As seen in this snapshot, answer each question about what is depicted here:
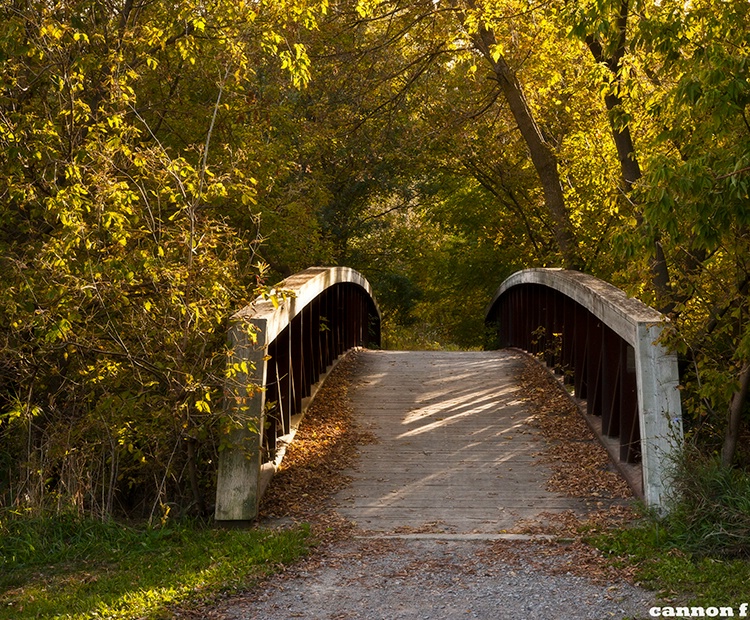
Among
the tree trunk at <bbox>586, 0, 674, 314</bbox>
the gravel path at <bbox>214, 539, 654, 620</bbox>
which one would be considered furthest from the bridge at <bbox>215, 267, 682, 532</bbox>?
the gravel path at <bbox>214, 539, 654, 620</bbox>

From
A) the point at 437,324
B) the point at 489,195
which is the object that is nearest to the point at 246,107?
the point at 489,195

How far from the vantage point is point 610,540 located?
19.5 feet

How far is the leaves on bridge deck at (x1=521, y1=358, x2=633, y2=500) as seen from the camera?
7275 mm

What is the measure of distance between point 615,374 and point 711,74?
3242 millimetres

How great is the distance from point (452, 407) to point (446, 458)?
2.03m

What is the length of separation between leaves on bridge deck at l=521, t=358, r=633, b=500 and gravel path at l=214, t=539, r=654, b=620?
1.38 meters

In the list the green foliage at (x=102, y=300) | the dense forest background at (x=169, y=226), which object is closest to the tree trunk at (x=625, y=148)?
the dense forest background at (x=169, y=226)

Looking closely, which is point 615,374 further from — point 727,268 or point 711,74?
point 711,74

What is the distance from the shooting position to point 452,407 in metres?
10.3

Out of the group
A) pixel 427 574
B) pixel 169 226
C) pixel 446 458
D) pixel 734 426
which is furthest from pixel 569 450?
pixel 169 226

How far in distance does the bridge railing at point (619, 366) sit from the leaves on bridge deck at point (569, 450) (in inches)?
7.0

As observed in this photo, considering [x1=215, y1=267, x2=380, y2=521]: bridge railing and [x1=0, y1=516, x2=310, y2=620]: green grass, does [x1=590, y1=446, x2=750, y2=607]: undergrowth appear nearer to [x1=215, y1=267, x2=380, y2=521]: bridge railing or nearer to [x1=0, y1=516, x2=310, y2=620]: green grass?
[x1=0, y1=516, x2=310, y2=620]: green grass

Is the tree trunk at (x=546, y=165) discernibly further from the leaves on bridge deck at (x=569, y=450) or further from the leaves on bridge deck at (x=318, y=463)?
the leaves on bridge deck at (x=318, y=463)

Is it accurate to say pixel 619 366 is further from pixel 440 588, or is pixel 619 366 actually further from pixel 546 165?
pixel 546 165
